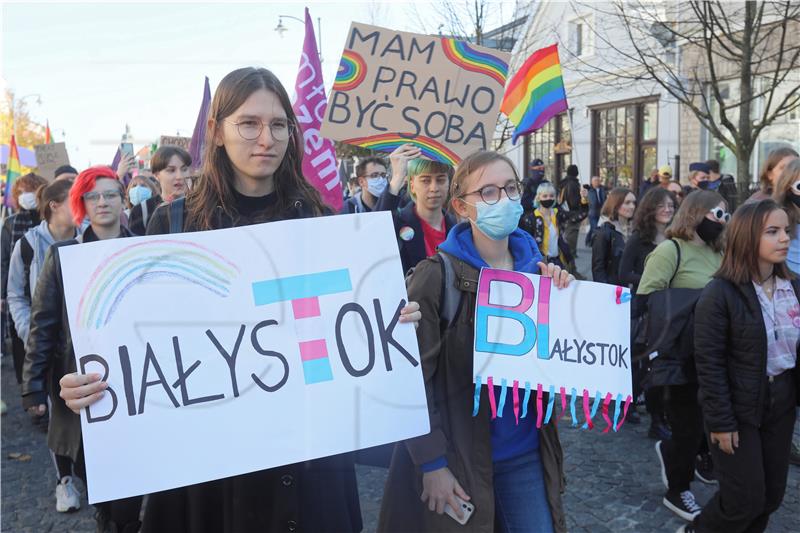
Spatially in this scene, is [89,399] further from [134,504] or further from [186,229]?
[134,504]

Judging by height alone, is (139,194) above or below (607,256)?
above

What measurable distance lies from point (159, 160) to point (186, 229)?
11.0 ft

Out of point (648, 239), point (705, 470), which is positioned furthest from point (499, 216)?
point (648, 239)

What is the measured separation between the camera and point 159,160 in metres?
5.11

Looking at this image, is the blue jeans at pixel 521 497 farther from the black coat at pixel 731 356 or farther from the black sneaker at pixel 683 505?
the black sneaker at pixel 683 505

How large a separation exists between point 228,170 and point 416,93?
2528mm

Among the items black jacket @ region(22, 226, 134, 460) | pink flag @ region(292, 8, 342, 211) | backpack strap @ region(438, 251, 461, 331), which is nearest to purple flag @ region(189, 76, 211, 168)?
pink flag @ region(292, 8, 342, 211)

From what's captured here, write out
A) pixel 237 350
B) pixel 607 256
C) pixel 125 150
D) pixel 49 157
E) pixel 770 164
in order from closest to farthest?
pixel 237 350, pixel 770 164, pixel 607 256, pixel 49 157, pixel 125 150

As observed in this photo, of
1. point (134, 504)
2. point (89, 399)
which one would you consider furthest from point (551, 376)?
point (134, 504)

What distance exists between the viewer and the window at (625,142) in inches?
714

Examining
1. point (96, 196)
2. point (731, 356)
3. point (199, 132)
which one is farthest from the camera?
point (199, 132)

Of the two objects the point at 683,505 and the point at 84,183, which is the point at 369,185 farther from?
the point at 683,505

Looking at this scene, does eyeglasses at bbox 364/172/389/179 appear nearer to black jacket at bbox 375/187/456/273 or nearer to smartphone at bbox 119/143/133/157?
black jacket at bbox 375/187/456/273

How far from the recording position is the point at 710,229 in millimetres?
4230
